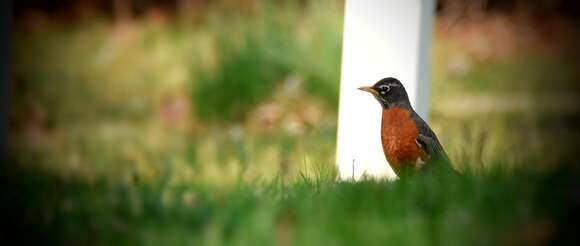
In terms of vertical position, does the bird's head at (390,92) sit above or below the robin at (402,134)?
above

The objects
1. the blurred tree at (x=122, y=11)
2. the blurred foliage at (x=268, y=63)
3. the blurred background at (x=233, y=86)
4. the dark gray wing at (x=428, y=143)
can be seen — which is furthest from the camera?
the blurred tree at (x=122, y=11)

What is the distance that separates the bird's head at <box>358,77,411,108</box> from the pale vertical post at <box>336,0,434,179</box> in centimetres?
8

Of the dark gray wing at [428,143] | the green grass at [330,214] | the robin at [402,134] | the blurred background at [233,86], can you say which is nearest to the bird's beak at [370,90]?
the robin at [402,134]

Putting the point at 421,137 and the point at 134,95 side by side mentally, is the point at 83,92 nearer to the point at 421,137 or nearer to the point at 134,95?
the point at 134,95

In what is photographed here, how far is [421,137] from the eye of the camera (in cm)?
261

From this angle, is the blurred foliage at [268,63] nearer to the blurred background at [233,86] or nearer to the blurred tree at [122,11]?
the blurred background at [233,86]

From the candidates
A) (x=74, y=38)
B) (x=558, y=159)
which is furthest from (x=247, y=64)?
(x=558, y=159)

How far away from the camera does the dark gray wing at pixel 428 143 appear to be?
8.45 ft

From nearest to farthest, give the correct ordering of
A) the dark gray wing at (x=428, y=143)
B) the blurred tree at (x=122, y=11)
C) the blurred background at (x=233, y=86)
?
the dark gray wing at (x=428, y=143) → the blurred background at (x=233, y=86) → the blurred tree at (x=122, y=11)

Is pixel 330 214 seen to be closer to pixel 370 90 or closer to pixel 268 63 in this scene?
pixel 370 90

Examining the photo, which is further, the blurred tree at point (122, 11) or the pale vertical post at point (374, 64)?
the blurred tree at point (122, 11)

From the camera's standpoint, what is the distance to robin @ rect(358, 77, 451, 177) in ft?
8.48

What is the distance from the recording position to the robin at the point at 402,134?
258 cm

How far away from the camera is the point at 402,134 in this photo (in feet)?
8.52
